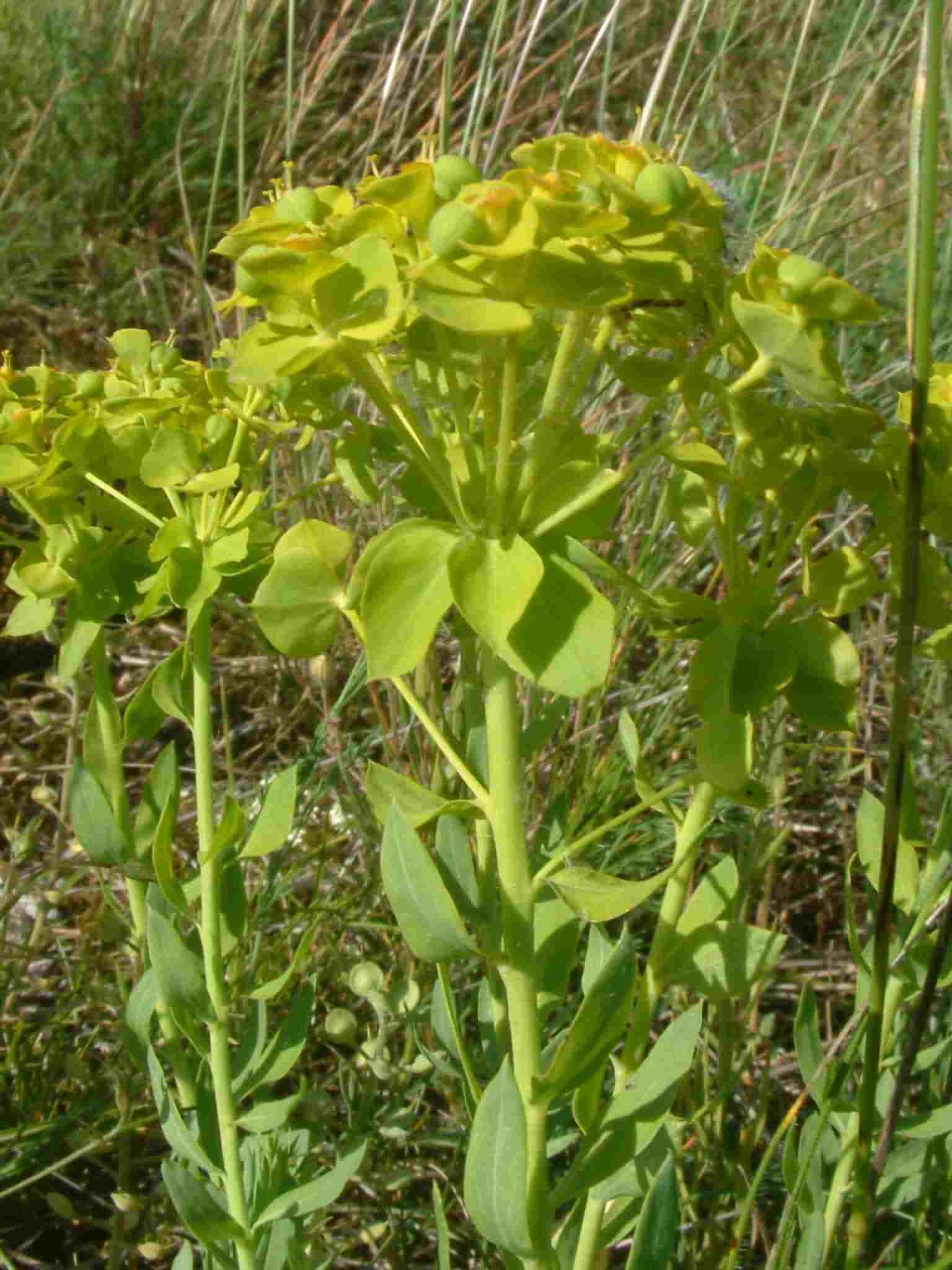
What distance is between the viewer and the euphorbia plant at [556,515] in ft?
2.22

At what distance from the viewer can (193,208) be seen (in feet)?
10.1

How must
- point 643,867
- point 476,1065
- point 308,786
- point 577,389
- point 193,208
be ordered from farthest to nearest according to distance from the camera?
point 193,208
point 308,786
point 643,867
point 476,1065
point 577,389

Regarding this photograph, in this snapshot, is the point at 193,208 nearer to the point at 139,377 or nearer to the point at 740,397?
the point at 139,377

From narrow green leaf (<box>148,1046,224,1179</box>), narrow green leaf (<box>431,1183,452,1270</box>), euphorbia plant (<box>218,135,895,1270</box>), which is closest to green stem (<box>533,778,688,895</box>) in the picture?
euphorbia plant (<box>218,135,895,1270</box>)

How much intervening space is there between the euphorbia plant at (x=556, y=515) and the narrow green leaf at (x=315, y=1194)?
155mm

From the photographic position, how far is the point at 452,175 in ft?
2.27

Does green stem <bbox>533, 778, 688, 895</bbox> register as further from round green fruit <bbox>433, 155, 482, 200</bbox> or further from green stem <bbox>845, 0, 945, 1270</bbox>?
round green fruit <bbox>433, 155, 482, 200</bbox>

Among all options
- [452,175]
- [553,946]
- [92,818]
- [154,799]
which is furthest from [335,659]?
[452,175]

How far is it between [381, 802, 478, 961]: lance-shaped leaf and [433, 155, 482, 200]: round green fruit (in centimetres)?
36

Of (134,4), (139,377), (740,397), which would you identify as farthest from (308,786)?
(134,4)

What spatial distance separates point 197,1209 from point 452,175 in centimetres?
75

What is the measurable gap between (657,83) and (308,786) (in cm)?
98

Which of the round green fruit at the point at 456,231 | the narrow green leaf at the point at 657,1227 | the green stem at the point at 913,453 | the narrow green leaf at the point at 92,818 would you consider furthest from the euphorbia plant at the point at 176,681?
the green stem at the point at 913,453

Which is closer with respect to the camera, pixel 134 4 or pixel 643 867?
pixel 643 867
